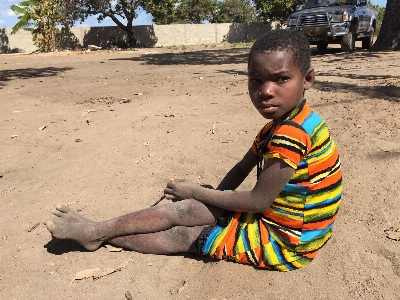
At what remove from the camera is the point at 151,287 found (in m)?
2.27

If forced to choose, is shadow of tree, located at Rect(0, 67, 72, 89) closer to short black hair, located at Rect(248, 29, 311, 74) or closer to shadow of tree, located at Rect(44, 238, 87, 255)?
shadow of tree, located at Rect(44, 238, 87, 255)

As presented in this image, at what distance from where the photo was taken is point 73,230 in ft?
8.08

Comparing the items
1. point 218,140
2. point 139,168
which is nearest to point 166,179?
point 139,168

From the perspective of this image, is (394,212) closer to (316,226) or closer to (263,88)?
(316,226)

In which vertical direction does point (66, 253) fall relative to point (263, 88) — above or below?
below

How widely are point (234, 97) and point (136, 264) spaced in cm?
410

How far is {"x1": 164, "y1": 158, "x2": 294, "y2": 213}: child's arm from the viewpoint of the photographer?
1.96m

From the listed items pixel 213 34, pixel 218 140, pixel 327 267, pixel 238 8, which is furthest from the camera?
pixel 238 8

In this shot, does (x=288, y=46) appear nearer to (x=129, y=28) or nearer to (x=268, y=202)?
(x=268, y=202)

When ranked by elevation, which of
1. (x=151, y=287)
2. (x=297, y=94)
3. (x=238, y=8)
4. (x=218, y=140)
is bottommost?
(x=151, y=287)

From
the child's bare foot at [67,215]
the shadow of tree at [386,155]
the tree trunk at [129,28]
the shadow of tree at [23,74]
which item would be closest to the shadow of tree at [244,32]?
the tree trunk at [129,28]

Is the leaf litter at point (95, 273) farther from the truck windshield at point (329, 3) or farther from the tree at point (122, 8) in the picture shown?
the tree at point (122, 8)

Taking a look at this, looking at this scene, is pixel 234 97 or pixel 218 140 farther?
pixel 234 97

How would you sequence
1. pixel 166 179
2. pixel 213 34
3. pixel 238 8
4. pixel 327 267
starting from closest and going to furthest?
pixel 327 267 → pixel 166 179 → pixel 213 34 → pixel 238 8
